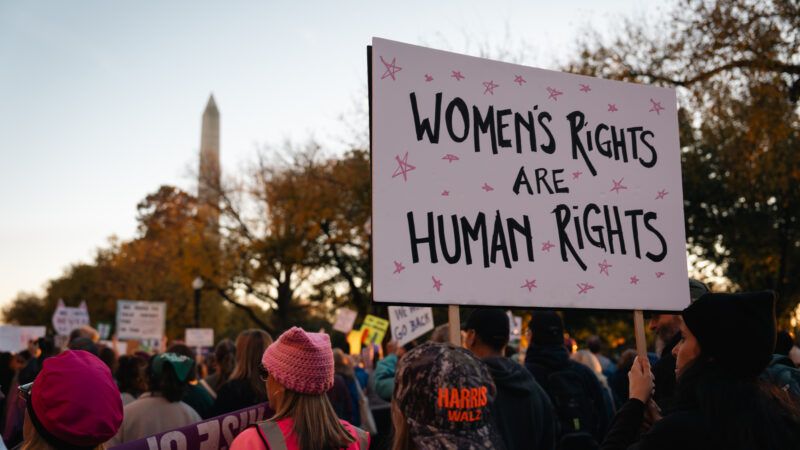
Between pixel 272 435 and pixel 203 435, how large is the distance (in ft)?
1.50

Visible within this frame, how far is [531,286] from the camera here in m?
4.14

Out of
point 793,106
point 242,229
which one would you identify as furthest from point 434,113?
point 242,229

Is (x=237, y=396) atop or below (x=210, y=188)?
below

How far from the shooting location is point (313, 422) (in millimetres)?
3068

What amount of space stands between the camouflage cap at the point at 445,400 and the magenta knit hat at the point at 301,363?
2.80 ft

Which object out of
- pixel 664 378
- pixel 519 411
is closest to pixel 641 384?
pixel 664 378

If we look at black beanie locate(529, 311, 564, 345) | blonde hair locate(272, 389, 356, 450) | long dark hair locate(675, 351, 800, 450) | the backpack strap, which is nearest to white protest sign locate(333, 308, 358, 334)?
black beanie locate(529, 311, 564, 345)

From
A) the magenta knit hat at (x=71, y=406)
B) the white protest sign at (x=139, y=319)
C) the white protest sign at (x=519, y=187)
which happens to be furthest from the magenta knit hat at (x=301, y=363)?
the white protest sign at (x=139, y=319)

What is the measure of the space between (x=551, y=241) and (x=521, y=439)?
3.63ft

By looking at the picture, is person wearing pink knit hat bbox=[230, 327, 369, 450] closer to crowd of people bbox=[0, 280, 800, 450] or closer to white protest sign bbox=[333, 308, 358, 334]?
crowd of people bbox=[0, 280, 800, 450]

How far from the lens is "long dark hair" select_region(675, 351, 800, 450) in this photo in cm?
248

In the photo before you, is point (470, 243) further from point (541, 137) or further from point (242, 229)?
point (242, 229)

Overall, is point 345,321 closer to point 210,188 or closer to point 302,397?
point 302,397

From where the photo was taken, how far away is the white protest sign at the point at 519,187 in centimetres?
392
